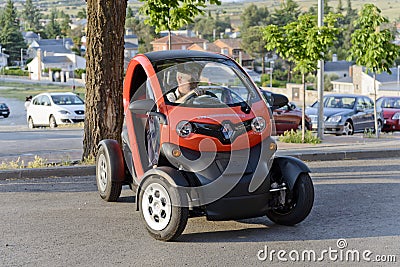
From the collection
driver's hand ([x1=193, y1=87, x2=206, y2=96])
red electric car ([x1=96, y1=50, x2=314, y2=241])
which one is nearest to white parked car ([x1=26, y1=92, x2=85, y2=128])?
red electric car ([x1=96, y1=50, x2=314, y2=241])

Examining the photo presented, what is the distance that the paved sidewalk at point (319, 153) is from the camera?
11.5 meters

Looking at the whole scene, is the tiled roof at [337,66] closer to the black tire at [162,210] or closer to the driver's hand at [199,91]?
the driver's hand at [199,91]

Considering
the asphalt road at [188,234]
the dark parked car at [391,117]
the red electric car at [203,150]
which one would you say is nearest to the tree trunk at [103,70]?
the asphalt road at [188,234]

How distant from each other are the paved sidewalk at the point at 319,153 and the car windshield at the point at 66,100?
12554 millimetres

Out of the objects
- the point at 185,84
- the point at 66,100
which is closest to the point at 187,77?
the point at 185,84

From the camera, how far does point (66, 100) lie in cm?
2789

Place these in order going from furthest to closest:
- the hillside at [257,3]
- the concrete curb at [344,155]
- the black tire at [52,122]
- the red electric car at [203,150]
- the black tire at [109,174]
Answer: the hillside at [257,3], the black tire at [52,122], the concrete curb at [344,155], the black tire at [109,174], the red electric car at [203,150]

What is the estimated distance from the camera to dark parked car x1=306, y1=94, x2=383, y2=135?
23781 mm

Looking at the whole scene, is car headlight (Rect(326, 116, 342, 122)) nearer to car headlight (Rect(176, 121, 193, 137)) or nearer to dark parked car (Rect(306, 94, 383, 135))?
dark parked car (Rect(306, 94, 383, 135))

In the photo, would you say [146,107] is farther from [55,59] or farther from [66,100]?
[55,59]

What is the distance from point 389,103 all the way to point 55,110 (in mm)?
13106

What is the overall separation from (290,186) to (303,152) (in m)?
6.21

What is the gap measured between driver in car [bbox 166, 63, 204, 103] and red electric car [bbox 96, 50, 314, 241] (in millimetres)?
18

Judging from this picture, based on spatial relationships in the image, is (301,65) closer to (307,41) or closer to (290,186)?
(307,41)
